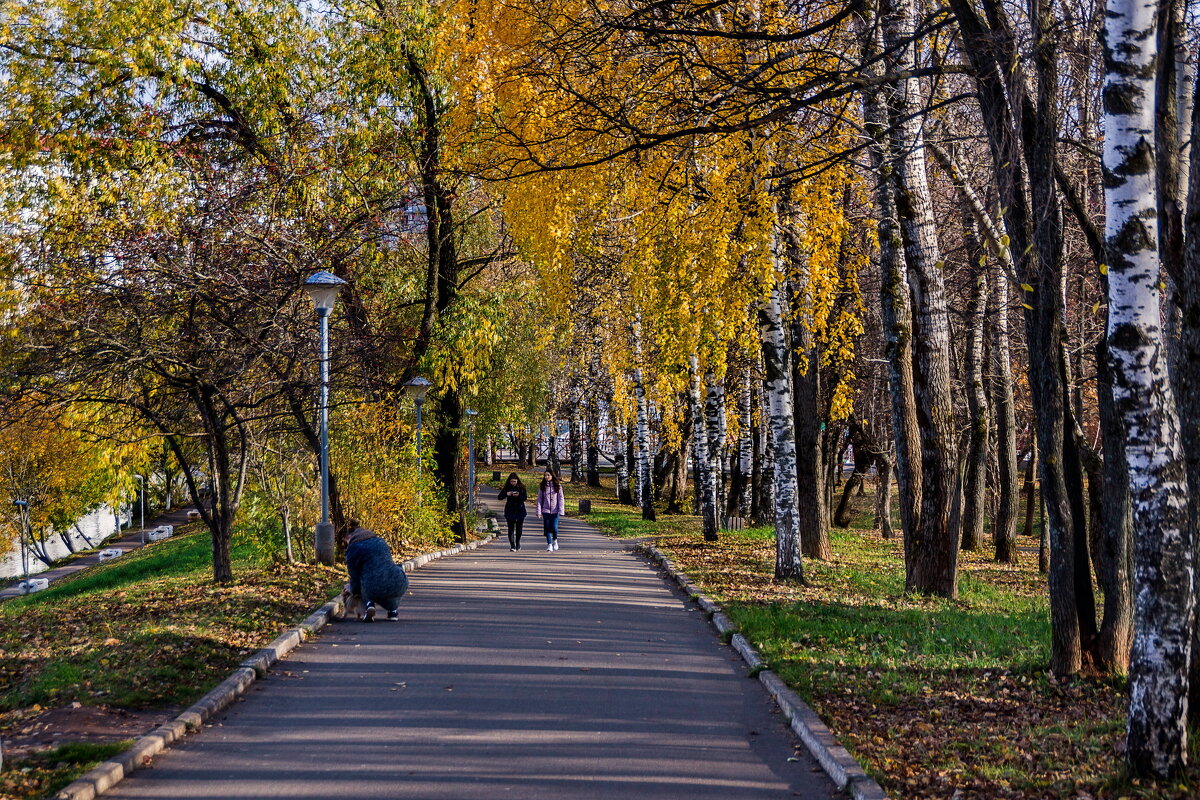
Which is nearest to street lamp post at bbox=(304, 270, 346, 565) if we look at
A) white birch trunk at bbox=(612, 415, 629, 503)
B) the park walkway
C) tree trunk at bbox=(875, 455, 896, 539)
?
the park walkway

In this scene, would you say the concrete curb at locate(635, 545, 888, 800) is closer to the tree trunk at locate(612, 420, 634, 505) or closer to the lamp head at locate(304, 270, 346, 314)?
the lamp head at locate(304, 270, 346, 314)

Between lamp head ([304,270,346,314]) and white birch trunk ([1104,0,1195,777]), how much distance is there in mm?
11398

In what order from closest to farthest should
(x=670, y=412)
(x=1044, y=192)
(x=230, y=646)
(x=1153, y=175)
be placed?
(x=1153, y=175) → (x=1044, y=192) → (x=230, y=646) → (x=670, y=412)

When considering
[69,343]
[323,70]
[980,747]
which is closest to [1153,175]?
[980,747]

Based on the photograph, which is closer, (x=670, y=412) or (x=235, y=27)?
(x=235, y=27)

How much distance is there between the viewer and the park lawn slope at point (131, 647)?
787 cm

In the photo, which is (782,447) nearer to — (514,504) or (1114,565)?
(1114,565)

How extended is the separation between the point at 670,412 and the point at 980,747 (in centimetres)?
2790

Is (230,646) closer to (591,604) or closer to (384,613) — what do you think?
(384,613)

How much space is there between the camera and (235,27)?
62.5ft

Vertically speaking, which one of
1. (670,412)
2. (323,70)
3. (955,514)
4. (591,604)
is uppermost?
(323,70)

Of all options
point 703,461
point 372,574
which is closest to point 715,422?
point 703,461

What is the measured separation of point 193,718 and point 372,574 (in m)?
5.26

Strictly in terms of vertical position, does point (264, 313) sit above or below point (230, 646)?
above
